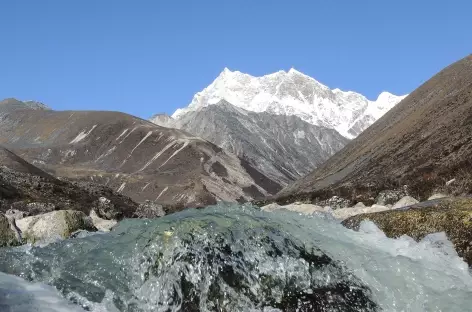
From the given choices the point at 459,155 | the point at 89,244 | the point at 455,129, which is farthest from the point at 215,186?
the point at 89,244

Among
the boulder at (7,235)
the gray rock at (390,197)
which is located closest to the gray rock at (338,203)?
the gray rock at (390,197)

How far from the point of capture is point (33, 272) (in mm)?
13328

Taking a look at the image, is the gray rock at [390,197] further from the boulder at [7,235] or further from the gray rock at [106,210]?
the boulder at [7,235]

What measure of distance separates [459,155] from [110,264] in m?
65.9

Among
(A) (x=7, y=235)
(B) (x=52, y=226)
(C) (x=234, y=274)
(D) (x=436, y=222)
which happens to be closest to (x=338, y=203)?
(B) (x=52, y=226)

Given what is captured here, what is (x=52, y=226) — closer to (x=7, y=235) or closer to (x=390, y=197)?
(x=7, y=235)

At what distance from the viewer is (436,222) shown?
53.2ft

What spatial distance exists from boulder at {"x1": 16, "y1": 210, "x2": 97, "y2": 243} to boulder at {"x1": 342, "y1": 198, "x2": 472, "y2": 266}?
11523mm

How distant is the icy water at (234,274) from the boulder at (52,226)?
6.52 meters

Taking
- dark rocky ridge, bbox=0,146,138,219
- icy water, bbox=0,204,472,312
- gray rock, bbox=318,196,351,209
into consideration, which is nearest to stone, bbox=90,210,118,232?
dark rocky ridge, bbox=0,146,138,219

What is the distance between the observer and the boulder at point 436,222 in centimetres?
1531

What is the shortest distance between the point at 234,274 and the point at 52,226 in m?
11.9

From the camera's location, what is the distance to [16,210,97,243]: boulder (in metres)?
21.7

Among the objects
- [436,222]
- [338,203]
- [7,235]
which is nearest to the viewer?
[436,222]
